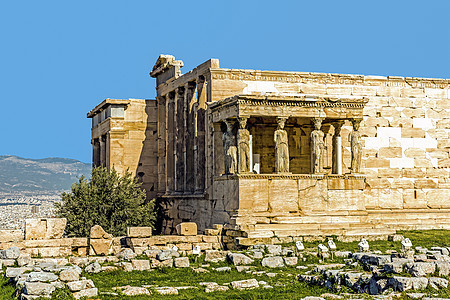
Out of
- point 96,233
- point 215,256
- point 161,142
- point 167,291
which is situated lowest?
point 167,291

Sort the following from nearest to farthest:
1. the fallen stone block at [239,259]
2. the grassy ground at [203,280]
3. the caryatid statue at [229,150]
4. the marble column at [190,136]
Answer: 1. the grassy ground at [203,280]
2. the fallen stone block at [239,259]
3. the caryatid statue at [229,150]
4. the marble column at [190,136]

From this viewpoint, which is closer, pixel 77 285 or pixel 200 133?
pixel 77 285

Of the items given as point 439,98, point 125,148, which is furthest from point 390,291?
point 125,148

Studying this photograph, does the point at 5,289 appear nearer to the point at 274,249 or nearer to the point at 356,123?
the point at 274,249

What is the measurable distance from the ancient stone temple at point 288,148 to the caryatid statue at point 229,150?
0.10ft

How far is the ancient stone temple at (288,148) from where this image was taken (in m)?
23.1

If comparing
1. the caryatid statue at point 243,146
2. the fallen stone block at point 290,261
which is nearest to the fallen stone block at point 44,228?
the caryatid statue at point 243,146

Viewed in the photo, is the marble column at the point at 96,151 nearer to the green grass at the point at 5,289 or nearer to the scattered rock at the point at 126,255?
the scattered rock at the point at 126,255

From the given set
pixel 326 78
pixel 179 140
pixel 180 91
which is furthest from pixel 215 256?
pixel 180 91

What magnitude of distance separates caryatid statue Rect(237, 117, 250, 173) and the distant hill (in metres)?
111

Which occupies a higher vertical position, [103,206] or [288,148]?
[288,148]

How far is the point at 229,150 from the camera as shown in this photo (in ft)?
76.6

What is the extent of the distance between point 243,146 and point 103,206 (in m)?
7.25

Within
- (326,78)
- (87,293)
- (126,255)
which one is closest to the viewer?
(87,293)
